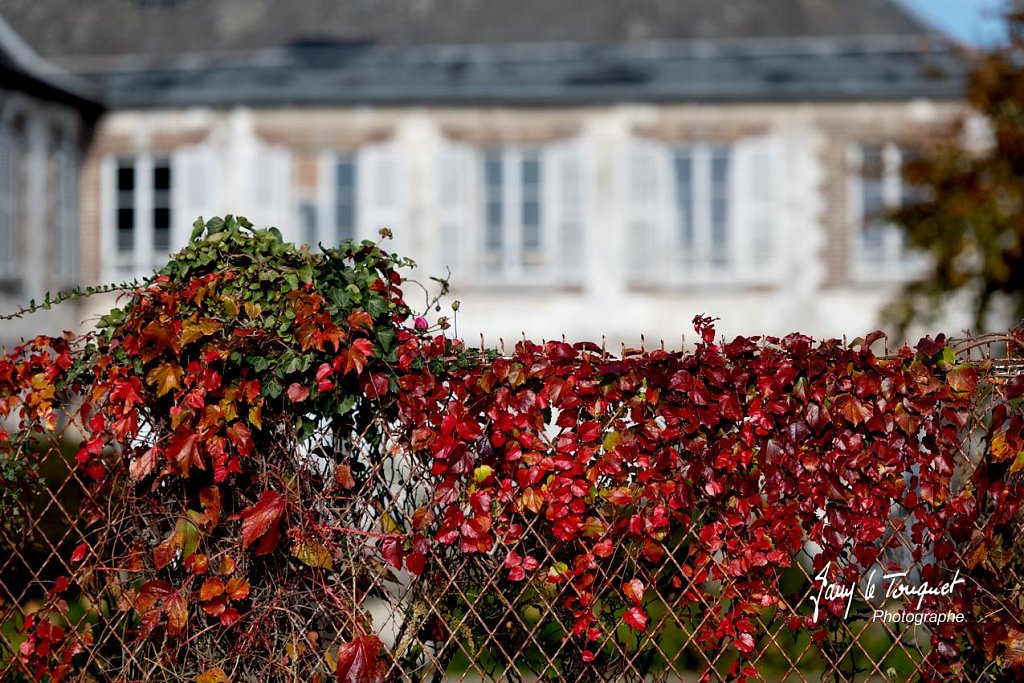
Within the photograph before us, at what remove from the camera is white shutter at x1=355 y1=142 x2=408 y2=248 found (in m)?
15.9

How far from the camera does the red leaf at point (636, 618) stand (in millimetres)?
3209

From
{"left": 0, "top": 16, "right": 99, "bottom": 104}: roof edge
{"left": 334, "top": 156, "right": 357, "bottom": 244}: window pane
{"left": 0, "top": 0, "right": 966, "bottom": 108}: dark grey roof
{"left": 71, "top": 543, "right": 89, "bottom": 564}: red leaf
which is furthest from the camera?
{"left": 334, "top": 156, "right": 357, "bottom": 244}: window pane

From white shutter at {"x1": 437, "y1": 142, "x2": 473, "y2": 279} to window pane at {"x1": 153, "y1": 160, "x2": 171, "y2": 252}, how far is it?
3702 mm

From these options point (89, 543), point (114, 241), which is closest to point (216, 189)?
point (114, 241)

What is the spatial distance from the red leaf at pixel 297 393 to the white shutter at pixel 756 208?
13.2 metres

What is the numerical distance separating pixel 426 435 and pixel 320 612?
22.9 inches

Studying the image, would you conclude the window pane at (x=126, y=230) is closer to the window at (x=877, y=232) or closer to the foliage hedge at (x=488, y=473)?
the window at (x=877, y=232)

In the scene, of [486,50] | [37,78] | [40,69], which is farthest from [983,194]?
[40,69]

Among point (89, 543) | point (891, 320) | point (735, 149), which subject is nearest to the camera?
point (89, 543)

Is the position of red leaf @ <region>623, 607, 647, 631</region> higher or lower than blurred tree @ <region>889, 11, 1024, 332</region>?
lower

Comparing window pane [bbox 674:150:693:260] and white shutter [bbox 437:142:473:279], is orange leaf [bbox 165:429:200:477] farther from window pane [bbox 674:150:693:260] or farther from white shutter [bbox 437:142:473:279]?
window pane [bbox 674:150:693:260]

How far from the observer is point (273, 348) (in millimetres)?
3266

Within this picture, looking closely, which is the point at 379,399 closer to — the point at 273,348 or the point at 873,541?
the point at 273,348

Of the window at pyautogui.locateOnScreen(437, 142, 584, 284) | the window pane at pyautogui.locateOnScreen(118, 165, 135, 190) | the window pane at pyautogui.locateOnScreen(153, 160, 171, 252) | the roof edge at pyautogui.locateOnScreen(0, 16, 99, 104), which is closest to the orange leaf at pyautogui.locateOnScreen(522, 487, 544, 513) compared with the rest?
the window at pyautogui.locateOnScreen(437, 142, 584, 284)
